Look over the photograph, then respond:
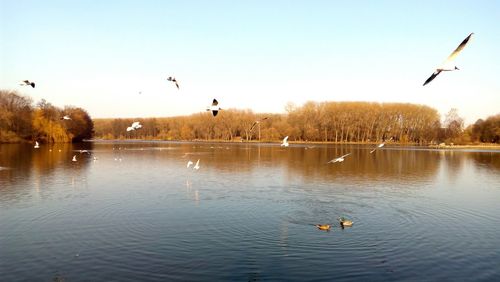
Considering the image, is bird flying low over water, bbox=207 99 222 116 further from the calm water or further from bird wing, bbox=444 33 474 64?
bird wing, bbox=444 33 474 64

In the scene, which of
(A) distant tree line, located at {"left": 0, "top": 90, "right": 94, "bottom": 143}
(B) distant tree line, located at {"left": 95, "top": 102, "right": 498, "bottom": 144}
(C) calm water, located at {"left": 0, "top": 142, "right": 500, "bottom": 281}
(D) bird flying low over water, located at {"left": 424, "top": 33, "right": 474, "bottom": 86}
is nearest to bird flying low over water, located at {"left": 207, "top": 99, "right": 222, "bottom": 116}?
(C) calm water, located at {"left": 0, "top": 142, "right": 500, "bottom": 281}

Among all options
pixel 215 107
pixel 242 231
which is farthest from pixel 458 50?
pixel 242 231

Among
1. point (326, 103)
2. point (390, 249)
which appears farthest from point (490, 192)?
point (326, 103)

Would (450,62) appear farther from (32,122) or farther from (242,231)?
(32,122)

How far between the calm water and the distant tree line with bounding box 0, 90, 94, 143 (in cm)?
7319

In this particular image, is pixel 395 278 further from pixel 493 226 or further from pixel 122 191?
pixel 122 191

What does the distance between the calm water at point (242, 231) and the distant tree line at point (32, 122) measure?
7319cm

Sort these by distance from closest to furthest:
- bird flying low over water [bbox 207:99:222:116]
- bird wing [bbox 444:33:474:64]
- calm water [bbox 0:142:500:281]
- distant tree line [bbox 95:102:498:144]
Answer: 1. bird wing [bbox 444:33:474:64]
2. calm water [bbox 0:142:500:281]
3. bird flying low over water [bbox 207:99:222:116]
4. distant tree line [bbox 95:102:498:144]

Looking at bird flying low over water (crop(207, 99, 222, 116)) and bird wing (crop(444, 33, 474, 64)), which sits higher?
bird wing (crop(444, 33, 474, 64))

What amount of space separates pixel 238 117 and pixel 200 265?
122639mm

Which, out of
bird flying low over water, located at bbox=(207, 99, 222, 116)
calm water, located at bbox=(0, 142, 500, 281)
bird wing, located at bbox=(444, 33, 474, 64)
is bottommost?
calm water, located at bbox=(0, 142, 500, 281)

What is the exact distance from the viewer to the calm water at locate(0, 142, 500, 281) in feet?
40.5

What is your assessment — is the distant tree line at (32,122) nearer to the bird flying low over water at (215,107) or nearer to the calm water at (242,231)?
the calm water at (242,231)

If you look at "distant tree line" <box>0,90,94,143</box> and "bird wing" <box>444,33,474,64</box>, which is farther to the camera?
"distant tree line" <box>0,90,94,143</box>
